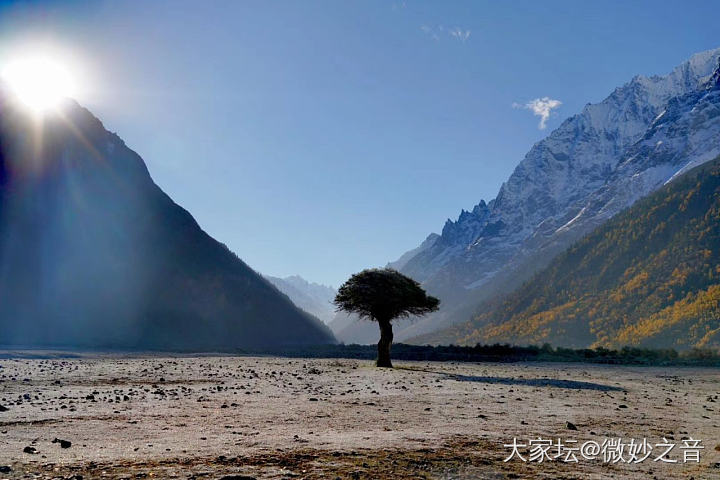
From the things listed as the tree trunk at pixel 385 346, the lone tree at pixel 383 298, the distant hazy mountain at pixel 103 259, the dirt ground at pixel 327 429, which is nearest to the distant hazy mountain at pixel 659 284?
the distant hazy mountain at pixel 103 259

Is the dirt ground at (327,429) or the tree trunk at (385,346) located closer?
the dirt ground at (327,429)

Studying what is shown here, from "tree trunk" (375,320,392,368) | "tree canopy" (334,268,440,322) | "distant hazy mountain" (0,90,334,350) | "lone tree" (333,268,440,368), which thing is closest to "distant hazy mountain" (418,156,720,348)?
"distant hazy mountain" (0,90,334,350)

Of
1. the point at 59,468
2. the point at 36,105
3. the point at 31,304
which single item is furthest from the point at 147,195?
the point at 59,468

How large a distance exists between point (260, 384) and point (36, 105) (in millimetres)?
164779

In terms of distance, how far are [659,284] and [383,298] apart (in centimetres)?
14845

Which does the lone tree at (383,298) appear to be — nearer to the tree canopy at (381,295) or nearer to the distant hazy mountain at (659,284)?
the tree canopy at (381,295)

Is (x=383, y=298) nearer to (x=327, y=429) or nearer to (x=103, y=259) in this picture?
(x=327, y=429)

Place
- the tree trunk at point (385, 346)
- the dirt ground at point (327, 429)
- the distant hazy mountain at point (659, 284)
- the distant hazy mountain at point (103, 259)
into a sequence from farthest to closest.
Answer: the distant hazy mountain at point (659, 284) < the distant hazy mountain at point (103, 259) < the tree trunk at point (385, 346) < the dirt ground at point (327, 429)

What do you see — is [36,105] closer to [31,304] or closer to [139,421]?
[31,304]

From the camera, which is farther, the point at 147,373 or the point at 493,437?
the point at 147,373

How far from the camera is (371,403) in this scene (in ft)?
60.6

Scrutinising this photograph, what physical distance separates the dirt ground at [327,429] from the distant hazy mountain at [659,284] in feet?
388

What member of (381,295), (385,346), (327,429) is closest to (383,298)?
(381,295)

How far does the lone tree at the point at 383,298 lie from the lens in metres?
40.5
